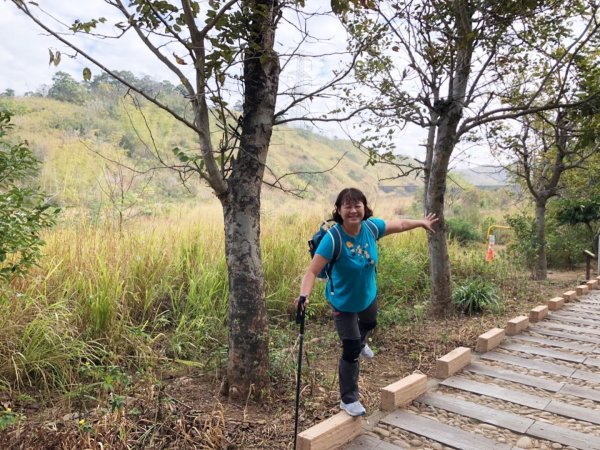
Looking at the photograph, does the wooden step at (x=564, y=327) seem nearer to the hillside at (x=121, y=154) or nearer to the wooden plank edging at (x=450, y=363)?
the wooden plank edging at (x=450, y=363)

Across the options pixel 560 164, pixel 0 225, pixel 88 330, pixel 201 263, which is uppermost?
pixel 560 164

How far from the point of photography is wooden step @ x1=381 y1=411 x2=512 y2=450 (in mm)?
2646

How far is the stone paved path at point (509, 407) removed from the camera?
2.71m

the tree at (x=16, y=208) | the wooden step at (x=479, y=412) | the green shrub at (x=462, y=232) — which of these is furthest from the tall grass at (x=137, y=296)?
the green shrub at (x=462, y=232)

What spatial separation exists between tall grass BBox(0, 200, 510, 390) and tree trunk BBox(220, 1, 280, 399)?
2.08 ft

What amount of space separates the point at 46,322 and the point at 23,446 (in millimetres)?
Result: 1272

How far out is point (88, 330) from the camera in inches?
149

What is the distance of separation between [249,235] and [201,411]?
1181 mm

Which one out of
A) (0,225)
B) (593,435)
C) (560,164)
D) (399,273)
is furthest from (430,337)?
(560,164)

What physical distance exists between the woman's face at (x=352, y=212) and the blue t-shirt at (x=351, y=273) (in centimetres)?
7

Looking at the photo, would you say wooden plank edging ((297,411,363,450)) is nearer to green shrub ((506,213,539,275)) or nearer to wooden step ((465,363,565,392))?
wooden step ((465,363,565,392))

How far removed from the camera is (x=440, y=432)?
110 inches

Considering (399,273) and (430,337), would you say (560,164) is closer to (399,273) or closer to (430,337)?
(399,273)

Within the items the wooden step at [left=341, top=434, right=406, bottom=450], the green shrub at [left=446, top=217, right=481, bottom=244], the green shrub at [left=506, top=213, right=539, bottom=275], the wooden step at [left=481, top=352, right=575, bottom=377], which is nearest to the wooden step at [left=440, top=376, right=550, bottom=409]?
the wooden step at [left=481, top=352, right=575, bottom=377]
